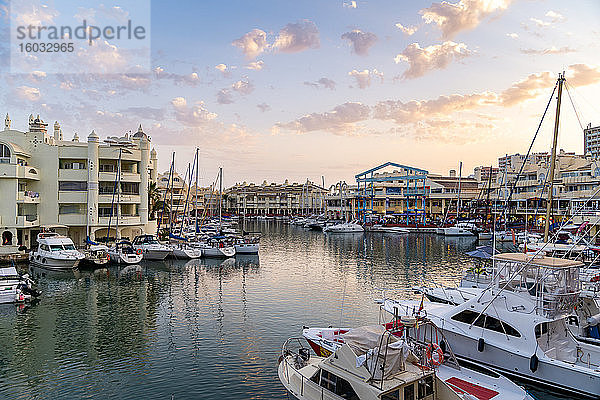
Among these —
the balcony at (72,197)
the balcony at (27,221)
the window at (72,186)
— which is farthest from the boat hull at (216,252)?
the balcony at (27,221)

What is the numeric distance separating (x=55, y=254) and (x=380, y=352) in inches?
1496

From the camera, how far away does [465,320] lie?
1811 centimetres

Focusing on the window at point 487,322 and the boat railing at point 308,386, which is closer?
the boat railing at point 308,386

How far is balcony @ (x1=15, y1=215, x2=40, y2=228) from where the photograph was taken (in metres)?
45.1

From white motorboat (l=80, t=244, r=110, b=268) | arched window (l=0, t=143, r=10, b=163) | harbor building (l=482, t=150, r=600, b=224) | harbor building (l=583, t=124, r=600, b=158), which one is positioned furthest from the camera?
harbor building (l=583, t=124, r=600, b=158)

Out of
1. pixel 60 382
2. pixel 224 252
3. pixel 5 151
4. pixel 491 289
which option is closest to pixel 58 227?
pixel 5 151

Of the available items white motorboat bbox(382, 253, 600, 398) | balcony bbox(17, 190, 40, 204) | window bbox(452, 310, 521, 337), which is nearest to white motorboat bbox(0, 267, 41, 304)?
balcony bbox(17, 190, 40, 204)

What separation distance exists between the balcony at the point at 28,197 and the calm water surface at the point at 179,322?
33.6 feet

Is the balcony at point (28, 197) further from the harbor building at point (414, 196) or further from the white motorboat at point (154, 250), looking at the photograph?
the harbor building at point (414, 196)

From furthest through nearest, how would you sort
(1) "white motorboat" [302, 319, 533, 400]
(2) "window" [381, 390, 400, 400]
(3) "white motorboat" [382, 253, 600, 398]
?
1. (3) "white motorboat" [382, 253, 600, 398]
2. (1) "white motorboat" [302, 319, 533, 400]
3. (2) "window" [381, 390, 400, 400]

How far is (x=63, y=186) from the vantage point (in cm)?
4988

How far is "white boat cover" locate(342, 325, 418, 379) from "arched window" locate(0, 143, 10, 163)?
45817 millimetres

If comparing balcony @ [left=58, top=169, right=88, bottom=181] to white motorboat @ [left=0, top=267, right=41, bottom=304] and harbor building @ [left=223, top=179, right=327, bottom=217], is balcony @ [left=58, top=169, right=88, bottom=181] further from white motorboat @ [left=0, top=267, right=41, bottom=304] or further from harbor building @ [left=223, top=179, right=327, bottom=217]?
harbor building @ [left=223, top=179, right=327, bottom=217]

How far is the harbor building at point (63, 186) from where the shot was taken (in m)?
45.1
